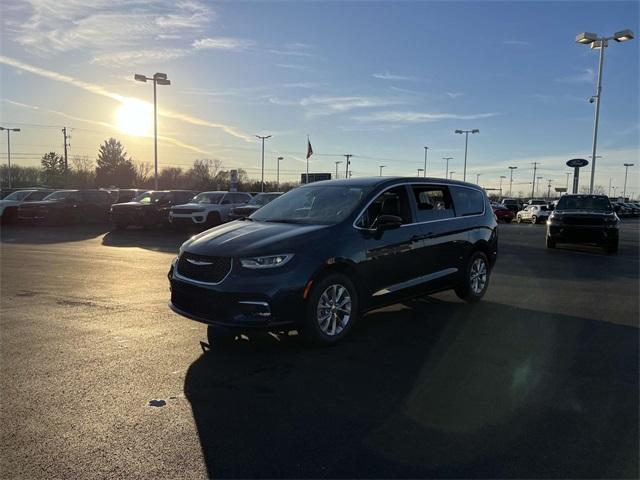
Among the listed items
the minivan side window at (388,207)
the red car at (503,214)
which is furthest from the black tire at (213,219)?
the red car at (503,214)

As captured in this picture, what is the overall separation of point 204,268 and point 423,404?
252cm

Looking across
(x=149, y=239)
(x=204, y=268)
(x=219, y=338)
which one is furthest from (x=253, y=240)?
(x=149, y=239)

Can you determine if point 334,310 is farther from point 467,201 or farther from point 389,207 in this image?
point 467,201

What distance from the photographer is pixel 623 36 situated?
26.1 meters

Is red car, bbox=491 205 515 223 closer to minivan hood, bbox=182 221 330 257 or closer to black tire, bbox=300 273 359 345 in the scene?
black tire, bbox=300 273 359 345

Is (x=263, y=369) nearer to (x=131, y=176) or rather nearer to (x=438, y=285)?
(x=438, y=285)

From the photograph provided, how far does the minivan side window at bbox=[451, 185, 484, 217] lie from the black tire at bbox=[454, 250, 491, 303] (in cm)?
65

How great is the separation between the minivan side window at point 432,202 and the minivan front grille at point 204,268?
2.78 meters

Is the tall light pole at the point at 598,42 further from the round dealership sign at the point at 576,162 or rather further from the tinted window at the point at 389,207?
the tinted window at the point at 389,207

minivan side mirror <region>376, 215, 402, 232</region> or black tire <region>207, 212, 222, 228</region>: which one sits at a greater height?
minivan side mirror <region>376, 215, 402, 232</region>

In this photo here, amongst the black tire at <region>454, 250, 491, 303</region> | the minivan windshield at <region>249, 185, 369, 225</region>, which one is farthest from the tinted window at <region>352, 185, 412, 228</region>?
the black tire at <region>454, 250, 491, 303</region>

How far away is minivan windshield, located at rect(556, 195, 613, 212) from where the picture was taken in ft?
53.7

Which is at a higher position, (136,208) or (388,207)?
(388,207)

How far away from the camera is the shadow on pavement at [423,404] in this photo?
3096mm
